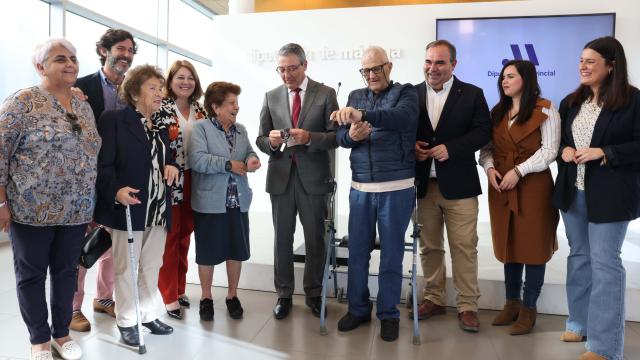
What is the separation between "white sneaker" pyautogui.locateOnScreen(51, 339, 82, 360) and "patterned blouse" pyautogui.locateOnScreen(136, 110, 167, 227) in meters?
0.75

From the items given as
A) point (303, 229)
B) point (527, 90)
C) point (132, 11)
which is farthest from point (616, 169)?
point (132, 11)

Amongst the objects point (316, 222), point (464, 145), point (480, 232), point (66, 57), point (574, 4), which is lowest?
point (480, 232)

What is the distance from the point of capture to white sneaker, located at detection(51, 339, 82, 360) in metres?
2.64

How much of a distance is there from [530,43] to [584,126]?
12.2ft

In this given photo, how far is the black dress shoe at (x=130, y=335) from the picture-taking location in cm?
285

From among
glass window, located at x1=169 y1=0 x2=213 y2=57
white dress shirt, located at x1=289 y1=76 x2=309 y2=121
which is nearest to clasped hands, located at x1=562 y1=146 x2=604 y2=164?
white dress shirt, located at x1=289 y1=76 x2=309 y2=121

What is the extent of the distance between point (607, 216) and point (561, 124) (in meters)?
0.64

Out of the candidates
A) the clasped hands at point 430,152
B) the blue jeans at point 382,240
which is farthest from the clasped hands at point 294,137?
the clasped hands at point 430,152

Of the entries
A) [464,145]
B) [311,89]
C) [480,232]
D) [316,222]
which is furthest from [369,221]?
[480,232]

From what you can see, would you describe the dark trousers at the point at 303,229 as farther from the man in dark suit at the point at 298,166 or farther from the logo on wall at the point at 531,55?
the logo on wall at the point at 531,55

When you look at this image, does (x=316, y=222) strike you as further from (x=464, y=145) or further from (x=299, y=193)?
(x=464, y=145)

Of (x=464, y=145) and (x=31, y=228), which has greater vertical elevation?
(x=464, y=145)

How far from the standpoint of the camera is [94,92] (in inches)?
120

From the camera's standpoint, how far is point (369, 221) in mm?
3041
